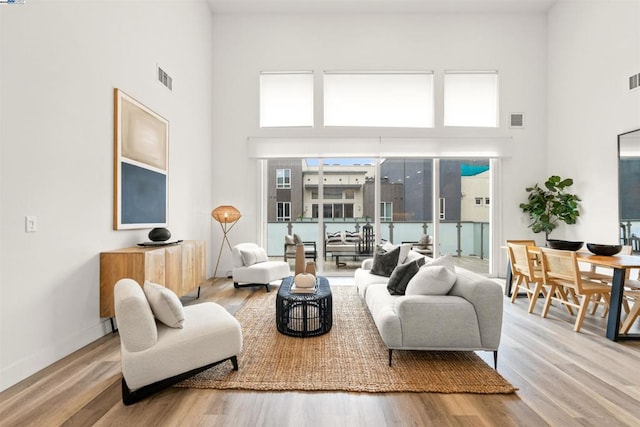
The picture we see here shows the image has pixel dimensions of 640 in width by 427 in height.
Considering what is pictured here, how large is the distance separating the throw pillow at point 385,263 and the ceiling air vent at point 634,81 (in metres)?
4.01

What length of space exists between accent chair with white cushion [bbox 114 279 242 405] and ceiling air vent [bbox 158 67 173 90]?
326 centimetres

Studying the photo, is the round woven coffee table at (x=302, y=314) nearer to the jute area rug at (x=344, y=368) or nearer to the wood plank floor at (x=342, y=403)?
the jute area rug at (x=344, y=368)

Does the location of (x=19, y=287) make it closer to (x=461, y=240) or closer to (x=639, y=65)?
(x=461, y=240)

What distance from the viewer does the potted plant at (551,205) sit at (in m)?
5.27

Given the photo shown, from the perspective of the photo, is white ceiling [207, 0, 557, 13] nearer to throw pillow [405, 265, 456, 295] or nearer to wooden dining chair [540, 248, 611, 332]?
wooden dining chair [540, 248, 611, 332]

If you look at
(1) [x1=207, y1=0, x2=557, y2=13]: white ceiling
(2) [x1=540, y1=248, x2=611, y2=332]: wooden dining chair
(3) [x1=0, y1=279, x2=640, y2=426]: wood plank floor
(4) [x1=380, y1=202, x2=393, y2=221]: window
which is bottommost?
(3) [x1=0, y1=279, x2=640, y2=426]: wood plank floor

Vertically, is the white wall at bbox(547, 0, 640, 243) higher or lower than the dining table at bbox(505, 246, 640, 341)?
higher

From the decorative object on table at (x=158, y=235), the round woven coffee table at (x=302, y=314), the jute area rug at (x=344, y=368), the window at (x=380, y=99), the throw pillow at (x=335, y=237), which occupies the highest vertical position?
the window at (x=380, y=99)

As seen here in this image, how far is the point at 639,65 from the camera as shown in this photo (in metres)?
4.24

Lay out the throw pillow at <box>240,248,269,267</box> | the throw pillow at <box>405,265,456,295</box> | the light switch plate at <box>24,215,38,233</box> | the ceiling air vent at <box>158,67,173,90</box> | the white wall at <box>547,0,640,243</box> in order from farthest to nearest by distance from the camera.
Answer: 1. the throw pillow at <box>240,248,269,267</box>
2. the white wall at <box>547,0,640,243</box>
3. the ceiling air vent at <box>158,67,173,90</box>
4. the throw pillow at <box>405,265,456,295</box>
5. the light switch plate at <box>24,215,38,233</box>

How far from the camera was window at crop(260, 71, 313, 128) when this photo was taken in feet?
20.0

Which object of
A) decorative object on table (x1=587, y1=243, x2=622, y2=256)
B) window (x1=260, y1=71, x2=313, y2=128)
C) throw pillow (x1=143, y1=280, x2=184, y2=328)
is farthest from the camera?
window (x1=260, y1=71, x2=313, y2=128)

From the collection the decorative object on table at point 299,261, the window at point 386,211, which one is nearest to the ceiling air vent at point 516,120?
the window at point 386,211

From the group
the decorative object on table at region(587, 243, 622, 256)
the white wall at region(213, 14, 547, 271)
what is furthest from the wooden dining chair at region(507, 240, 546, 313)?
the white wall at region(213, 14, 547, 271)
